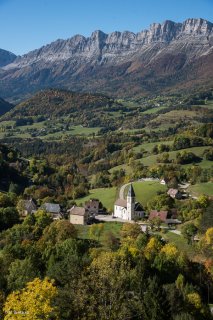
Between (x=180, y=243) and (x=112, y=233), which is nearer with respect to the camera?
(x=180, y=243)

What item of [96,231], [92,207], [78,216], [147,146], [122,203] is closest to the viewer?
[96,231]

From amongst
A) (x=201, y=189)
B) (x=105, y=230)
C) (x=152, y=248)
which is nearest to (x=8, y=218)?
(x=105, y=230)

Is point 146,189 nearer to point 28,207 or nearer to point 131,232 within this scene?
point 28,207

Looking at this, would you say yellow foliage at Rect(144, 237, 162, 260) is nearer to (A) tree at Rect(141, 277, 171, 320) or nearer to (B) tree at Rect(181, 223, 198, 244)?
(B) tree at Rect(181, 223, 198, 244)

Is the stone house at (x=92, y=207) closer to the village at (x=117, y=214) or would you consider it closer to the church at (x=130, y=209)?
the village at (x=117, y=214)

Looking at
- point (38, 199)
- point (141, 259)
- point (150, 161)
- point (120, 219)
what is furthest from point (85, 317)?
point (150, 161)

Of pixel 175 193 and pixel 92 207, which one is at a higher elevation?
pixel 175 193

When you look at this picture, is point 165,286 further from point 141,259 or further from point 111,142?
point 111,142
